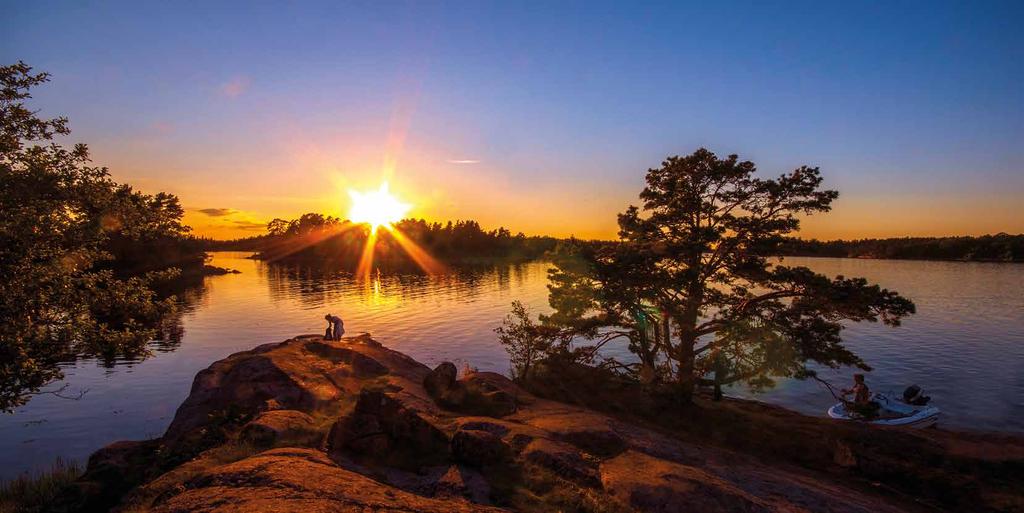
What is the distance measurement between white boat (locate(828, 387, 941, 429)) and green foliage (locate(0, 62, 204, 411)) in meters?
34.5

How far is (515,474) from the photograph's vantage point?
1305cm

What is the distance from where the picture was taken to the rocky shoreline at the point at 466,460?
989cm

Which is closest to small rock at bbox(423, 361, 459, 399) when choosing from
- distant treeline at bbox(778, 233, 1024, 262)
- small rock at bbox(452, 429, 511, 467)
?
small rock at bbox(452, 429, 511, 467)

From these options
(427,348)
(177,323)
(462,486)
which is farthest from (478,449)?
(177,323)

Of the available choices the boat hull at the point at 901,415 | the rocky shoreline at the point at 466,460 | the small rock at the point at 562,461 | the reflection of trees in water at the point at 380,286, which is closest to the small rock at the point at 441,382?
the rocky shoreline at the point at 466,460

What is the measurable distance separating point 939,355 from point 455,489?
5076 cm

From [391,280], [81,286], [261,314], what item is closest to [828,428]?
[81,286]

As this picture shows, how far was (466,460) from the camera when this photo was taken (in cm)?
1325

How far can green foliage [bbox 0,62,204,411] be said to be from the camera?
43.1 feet

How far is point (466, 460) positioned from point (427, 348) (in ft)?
113

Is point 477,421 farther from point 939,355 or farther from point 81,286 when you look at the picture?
point 939,355

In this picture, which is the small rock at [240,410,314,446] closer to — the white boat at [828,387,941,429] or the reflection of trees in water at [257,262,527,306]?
the white boat at [828,387,941,429]

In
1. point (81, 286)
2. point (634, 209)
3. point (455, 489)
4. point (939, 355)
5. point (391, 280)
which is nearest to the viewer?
point (455, 489)

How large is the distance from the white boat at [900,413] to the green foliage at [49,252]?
→ 113ft
